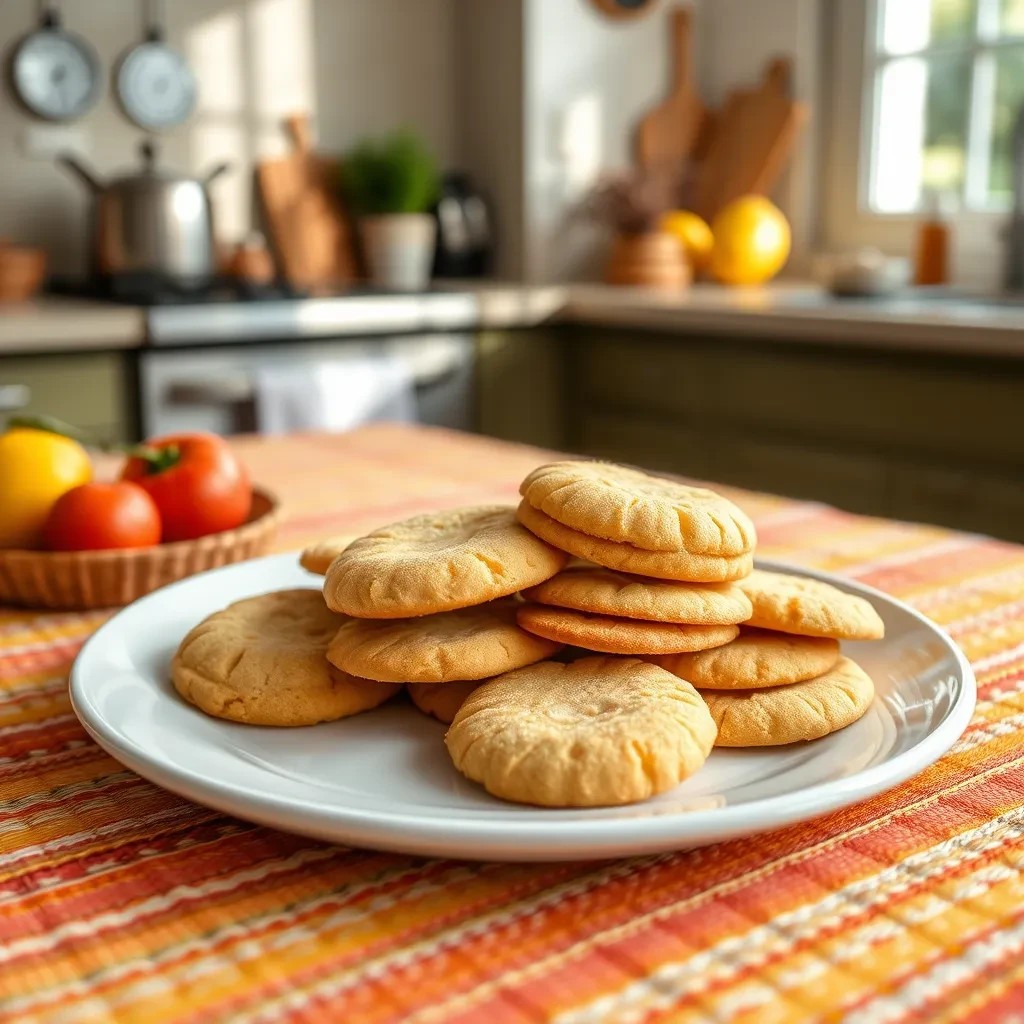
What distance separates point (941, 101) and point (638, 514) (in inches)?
114

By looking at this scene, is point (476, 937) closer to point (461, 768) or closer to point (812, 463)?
point (461, 768)

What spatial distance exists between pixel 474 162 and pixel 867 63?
1144 mm

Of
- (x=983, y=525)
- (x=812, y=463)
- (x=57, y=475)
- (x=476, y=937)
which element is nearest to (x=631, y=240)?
(x=812, y=463)

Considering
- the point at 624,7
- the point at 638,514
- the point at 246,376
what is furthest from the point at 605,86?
the point at 638,514

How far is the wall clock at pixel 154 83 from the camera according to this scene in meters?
3.15

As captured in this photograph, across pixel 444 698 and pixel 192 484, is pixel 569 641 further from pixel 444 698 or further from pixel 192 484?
pixel 192 484

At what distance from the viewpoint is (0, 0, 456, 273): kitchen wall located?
3.09 m

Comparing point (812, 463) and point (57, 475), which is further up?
point (57, 475)

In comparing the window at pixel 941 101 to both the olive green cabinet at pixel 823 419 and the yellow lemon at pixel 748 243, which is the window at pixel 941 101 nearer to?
the yellow lemon at pixel 748 243

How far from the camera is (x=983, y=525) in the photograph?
2.32 metres

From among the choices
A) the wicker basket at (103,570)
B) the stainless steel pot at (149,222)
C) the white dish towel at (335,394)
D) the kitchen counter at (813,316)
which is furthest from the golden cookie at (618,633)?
the stainless steel pot at (149,222)

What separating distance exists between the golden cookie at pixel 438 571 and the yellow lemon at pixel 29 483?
1.33ft

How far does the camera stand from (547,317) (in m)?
3.12

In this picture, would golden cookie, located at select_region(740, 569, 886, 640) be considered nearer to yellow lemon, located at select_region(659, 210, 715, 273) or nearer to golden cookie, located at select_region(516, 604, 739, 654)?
golden cookie, located at select_region(516, 604, 739, 654)
